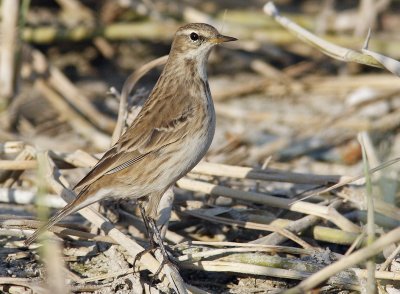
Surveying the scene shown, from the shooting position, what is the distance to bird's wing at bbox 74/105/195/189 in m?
5.02

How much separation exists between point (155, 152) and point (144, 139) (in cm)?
11

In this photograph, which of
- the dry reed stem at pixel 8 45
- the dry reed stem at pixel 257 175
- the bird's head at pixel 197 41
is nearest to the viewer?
the bird's head at pixel 197 41

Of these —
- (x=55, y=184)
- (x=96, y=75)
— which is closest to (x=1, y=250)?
(x=55, y=184)

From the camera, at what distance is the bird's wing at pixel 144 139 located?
502 cm

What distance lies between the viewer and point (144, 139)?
5117 millimetres

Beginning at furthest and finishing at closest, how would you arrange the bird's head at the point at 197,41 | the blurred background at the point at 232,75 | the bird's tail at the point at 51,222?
the blurred background at the point at 232,75 → the bird's head at the point at 197,41 → the bird's tail at the point at 51,222

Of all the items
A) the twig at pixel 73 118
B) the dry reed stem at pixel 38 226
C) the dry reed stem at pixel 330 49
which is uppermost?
the twig at pixel 73 118

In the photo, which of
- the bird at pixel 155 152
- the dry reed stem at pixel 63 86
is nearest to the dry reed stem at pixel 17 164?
the bird at pixel 155 152

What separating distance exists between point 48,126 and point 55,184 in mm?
2770

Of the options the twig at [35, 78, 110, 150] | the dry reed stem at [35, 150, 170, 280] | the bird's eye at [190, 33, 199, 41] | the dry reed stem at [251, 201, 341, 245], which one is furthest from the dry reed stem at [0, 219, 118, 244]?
the twig at [35, 78, 110, 150]

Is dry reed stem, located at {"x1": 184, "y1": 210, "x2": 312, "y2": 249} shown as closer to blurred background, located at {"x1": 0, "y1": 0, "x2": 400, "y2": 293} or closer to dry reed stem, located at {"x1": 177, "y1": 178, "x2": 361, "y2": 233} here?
dry reed stem, located at {"x1": 177, "y1": 178, "x2": 361, "y2": 233}

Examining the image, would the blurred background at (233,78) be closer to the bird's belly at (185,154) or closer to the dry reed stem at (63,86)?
the dry reed stem at (63,86)

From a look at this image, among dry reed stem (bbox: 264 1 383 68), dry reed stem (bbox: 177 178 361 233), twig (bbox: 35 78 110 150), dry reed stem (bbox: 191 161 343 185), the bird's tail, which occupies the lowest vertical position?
the bird's tail

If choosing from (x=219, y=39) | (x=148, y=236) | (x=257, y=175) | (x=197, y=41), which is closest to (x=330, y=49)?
(x=219, y=39)
